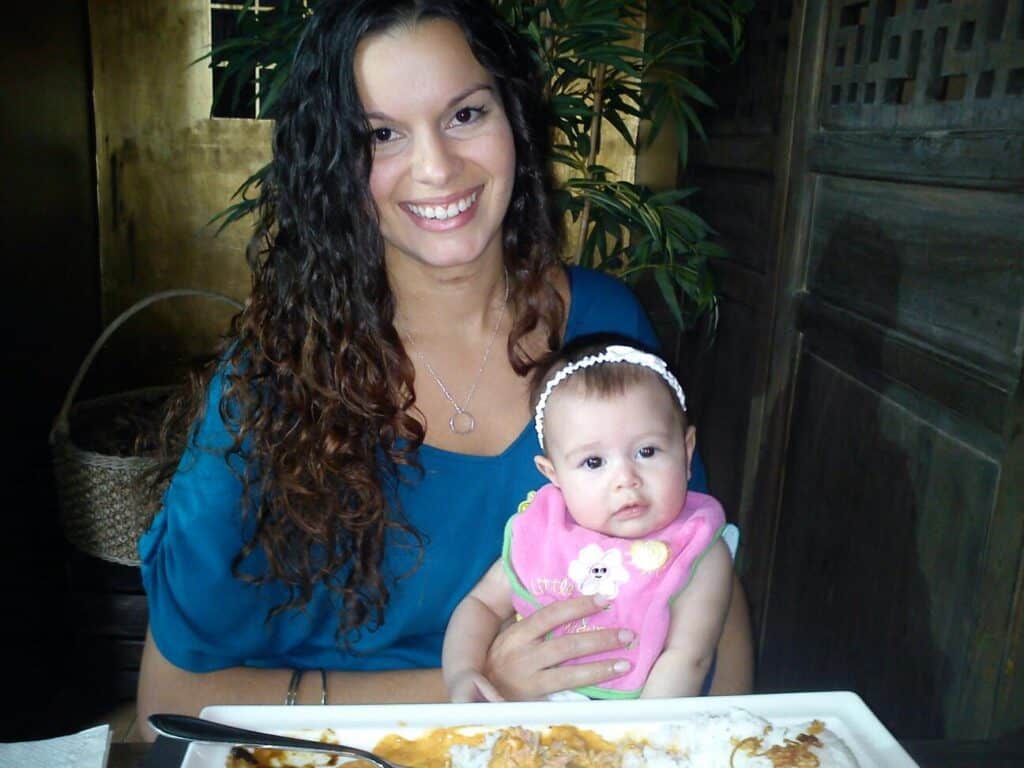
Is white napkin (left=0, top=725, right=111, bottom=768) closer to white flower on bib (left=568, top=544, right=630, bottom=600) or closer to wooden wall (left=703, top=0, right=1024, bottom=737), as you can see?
white flower on bib (left=568, top=544, right=630, bottom=600)

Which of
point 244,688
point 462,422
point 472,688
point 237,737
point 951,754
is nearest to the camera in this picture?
point 237,737

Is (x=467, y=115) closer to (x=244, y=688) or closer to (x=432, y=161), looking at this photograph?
(x=432, y=161)

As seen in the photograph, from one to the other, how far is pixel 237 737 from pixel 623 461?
0.67 metres

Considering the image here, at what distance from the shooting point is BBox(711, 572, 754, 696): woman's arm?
4.84 ft

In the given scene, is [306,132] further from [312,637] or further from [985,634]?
[985,634]

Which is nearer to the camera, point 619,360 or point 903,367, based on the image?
point 619,360

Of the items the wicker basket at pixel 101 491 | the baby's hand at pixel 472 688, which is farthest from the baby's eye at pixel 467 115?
the wicker basket at pixel 101 491

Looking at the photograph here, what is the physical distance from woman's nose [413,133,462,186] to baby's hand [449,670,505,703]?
2.38 ft

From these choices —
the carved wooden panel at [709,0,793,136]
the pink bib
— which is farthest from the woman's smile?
the carved wooden panel at [709,0,793,136]

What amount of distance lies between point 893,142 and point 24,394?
8.25 feet

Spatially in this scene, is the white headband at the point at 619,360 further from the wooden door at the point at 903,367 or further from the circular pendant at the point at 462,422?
the wooden door at the point at 903,367

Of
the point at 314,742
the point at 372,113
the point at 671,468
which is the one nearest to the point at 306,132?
the point at 372,113

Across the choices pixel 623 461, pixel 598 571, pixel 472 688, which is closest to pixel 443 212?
pixel 623 461

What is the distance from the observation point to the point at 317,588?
1429 millimetres
